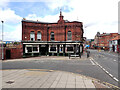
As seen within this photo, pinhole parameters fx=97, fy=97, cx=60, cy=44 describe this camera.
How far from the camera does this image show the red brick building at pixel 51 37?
25.3 m

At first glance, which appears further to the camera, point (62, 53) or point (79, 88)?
point (62, 53)

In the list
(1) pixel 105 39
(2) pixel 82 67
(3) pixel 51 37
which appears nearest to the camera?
(2) pixel 82 67

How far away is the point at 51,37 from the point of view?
26781mm

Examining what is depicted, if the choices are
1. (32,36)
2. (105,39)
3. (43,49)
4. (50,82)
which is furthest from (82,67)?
(105,39)

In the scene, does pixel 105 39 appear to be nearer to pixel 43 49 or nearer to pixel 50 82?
pixel 43 49

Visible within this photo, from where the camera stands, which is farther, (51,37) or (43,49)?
(51,37)

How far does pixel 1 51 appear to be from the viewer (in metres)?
20.5

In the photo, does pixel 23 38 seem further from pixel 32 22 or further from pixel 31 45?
pixel 32 22

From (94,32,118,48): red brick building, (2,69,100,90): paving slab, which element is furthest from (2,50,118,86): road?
(94,32,118,48): red brick building

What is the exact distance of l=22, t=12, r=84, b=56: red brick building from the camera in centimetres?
2534

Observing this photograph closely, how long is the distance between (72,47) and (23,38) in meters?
13.0

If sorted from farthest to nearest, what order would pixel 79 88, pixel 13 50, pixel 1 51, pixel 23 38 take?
1. pixel 23 38
2. pixel 13 50
3. pixel 1 51
4. pixel 79 88

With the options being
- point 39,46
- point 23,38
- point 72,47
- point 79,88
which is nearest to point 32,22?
point 23,38

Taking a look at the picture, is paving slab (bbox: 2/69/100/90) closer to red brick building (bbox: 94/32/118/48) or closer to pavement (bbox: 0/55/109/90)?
pavement (bbox: 0/55/109/90)
